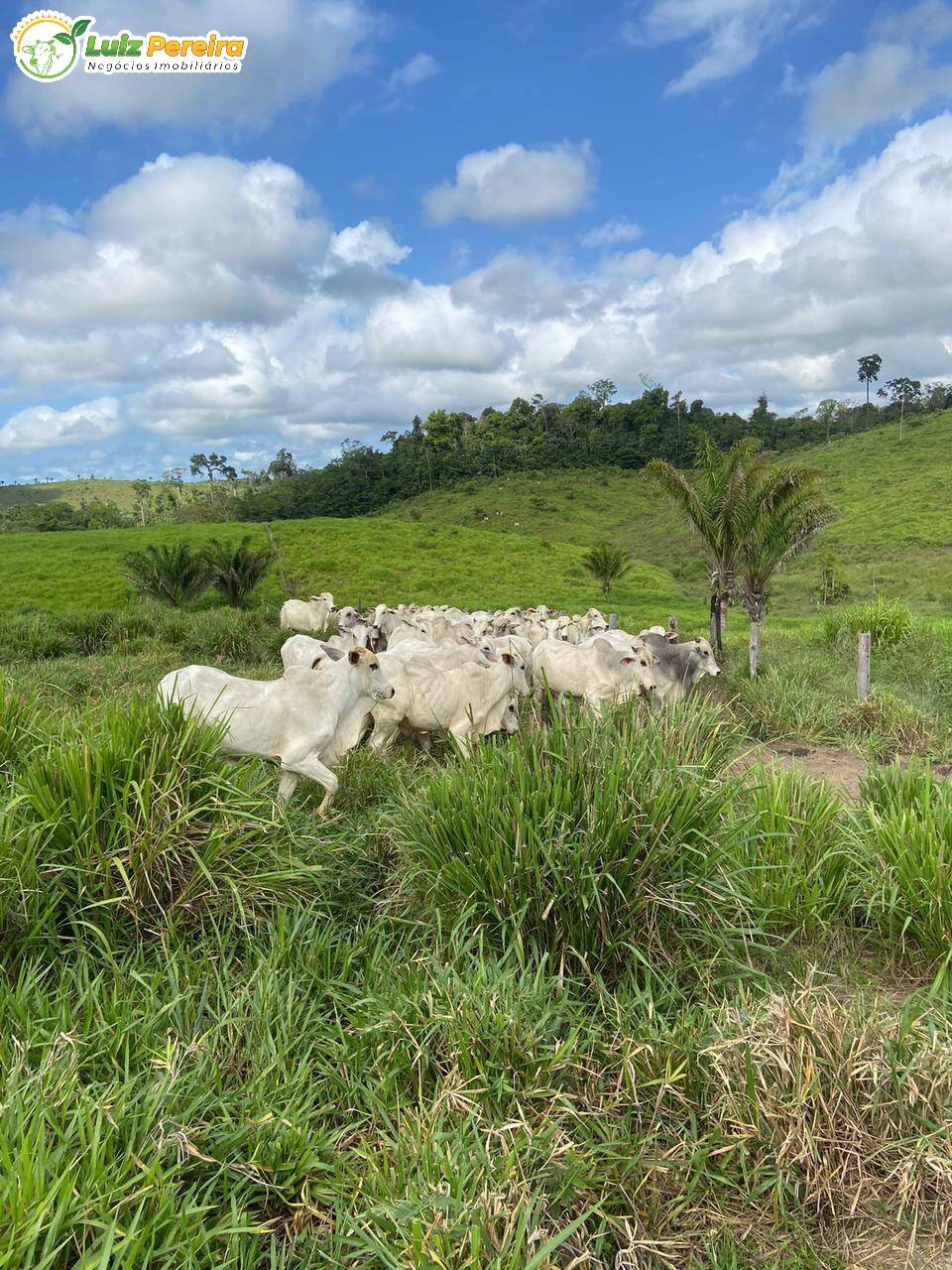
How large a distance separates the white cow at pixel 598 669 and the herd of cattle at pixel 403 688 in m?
0.02

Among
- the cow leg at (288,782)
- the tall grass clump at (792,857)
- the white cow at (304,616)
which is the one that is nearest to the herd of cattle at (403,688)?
the cow leg at (288,782)

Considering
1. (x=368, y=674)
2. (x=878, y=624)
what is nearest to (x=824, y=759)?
(x=368, y=674)

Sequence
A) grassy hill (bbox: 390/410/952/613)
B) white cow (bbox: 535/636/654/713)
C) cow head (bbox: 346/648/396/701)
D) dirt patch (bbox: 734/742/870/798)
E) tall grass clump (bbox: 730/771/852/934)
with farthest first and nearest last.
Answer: grassy hill (bbox: 390/410/952/613), white cow (bbox: 535/636/654/713), dirt patch (bbox: 734/742/870/798), cow head (bbox: 346/648/396/701), tall grass clump (bbox: 730/771/852/934)

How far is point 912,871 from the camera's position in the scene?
4.25 meters

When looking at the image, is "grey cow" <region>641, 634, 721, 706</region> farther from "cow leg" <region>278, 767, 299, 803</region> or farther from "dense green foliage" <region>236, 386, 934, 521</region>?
"dense green foliage" <region>236, 386, 934, 521</region>

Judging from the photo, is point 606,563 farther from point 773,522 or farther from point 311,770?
point 311,770

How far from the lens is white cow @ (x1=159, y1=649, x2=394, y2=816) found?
5.73 m

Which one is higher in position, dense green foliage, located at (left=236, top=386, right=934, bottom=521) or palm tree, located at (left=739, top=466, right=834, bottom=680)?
dense green foliage, located at (left=236, top=386, right=934, bottom=521)

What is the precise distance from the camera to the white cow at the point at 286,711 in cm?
573

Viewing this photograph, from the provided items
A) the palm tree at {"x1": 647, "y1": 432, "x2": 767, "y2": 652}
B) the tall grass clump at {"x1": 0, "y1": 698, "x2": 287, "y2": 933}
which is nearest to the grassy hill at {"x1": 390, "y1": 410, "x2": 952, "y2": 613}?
the palm tree at {"x1": 647, "y1": 432, "x2": 767, "y2": 652}

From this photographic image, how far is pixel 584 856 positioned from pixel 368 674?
343 centimetres

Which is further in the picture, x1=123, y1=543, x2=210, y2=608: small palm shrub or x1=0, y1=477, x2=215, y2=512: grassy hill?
x1=0, y1=477, x2=215, y2=512: grassy hill

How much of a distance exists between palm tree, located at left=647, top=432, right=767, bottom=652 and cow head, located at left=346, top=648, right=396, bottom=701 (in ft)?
34.6

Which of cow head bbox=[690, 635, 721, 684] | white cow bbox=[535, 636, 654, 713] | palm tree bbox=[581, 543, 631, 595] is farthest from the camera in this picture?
palm tree bbox=[581, 543, 631, 595]
